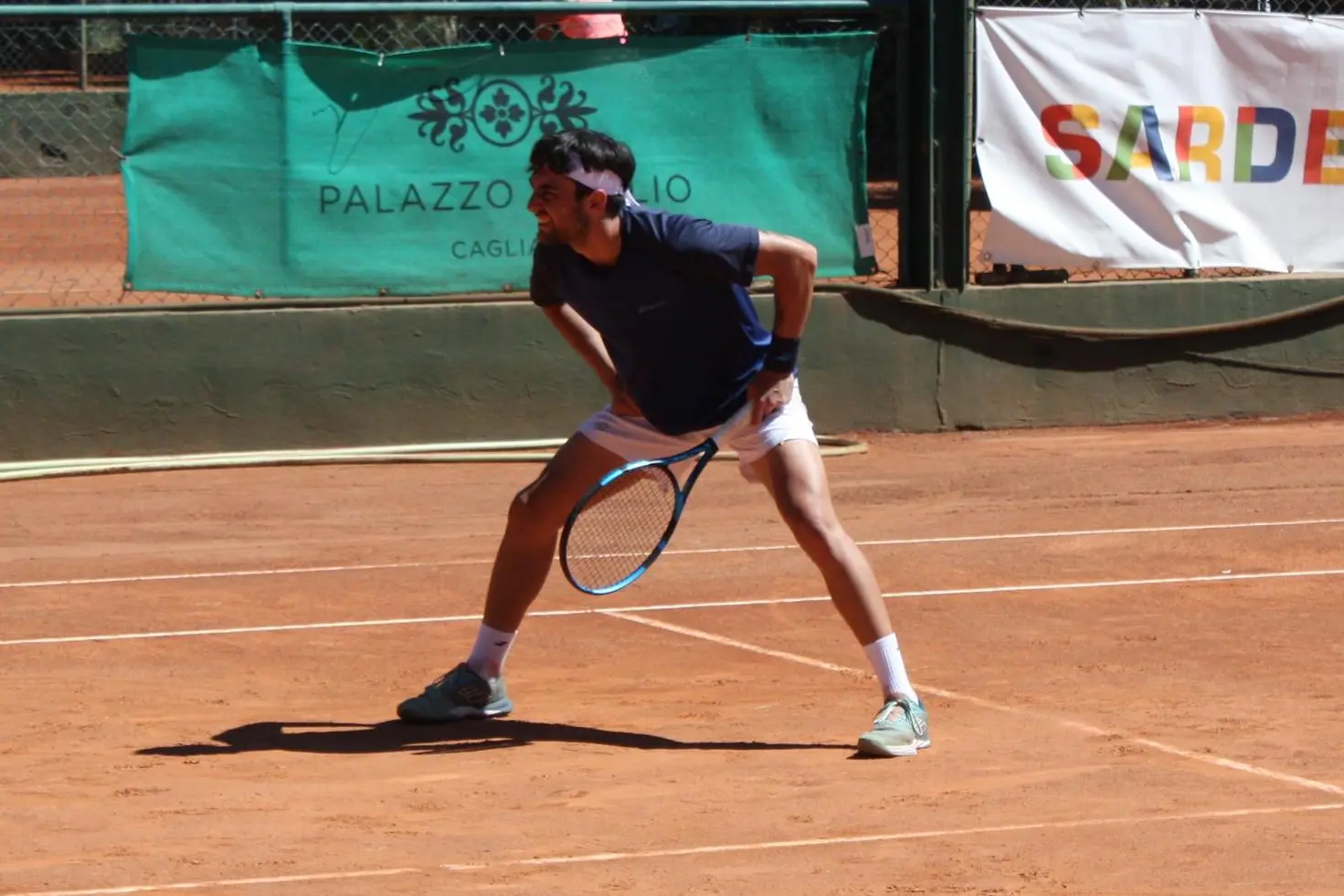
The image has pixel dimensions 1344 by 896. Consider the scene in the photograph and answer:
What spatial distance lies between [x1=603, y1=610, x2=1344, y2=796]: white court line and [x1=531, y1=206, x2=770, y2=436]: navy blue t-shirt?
123cm

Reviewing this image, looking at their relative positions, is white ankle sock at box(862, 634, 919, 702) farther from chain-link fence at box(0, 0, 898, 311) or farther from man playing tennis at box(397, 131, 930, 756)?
chain-link fence at box(0, 0, 898, 311)

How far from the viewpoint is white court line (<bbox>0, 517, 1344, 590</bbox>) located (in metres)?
8.23

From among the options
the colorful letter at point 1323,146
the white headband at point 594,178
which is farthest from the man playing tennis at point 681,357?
the colorful letter at point 1323,146

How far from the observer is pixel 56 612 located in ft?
25.1

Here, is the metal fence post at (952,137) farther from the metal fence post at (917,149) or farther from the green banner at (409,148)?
the green banner at (409,148)

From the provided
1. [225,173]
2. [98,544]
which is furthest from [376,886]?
[225,173]

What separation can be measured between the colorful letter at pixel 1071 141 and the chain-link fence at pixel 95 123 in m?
0.89

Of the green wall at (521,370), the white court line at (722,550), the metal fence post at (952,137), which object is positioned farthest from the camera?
the metal fence post at (952,137)

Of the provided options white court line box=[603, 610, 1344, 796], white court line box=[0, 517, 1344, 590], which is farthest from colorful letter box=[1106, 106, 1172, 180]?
white court line box=[603, 610, 1344, 796]

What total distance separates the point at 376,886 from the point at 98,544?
489 centimetres

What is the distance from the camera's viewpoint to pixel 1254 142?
11898 mm

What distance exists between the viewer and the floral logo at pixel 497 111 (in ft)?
35.8

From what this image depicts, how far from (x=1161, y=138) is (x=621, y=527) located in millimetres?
6837

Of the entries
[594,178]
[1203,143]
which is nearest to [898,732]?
[594,178]
